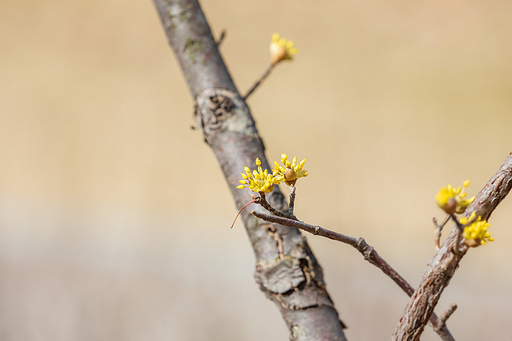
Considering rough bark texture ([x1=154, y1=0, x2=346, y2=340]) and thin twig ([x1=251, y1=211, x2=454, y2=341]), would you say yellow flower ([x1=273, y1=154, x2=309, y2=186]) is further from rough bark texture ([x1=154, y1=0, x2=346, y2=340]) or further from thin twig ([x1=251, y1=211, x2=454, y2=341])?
rough bark texture ([x1=154, y1=0, x2=346, y2=340])

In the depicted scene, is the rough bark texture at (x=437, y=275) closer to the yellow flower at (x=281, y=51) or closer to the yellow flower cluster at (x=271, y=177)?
the yellow flower cluster at (x=271, y=177)

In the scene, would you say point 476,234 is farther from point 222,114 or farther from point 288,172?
point 222,114

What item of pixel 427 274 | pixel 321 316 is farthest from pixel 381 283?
pixel 427 274

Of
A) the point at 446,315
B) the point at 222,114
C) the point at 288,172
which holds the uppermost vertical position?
the point at 222,114

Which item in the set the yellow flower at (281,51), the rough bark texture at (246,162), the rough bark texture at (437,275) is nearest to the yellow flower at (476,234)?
the rough bark texture at (437,275)

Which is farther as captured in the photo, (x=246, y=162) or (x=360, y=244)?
(x=246, y=162)

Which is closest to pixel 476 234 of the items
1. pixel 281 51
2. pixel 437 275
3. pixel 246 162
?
pixel 437 275
